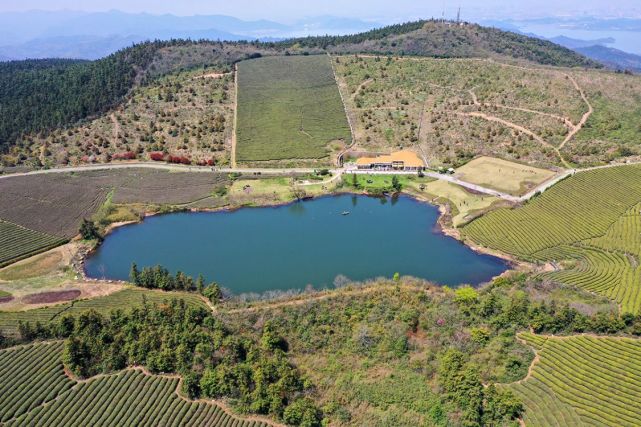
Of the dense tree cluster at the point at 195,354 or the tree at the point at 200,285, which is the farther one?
the tree at the point at 200,285

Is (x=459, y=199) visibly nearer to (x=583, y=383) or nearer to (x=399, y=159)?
(x=399, y=159)

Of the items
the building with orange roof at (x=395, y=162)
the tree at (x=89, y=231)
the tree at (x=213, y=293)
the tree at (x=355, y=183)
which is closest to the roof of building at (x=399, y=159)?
the building with orange roof at (x=395, y=162)

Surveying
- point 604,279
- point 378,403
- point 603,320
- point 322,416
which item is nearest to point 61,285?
point 322,416

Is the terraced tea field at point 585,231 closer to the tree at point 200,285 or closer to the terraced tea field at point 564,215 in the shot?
the terraced tea field at point 564,215

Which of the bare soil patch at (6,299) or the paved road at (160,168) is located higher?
the paved road at (160,168)

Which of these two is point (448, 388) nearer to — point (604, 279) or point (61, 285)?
point (604, 279)

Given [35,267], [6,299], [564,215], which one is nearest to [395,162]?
[564,215]
